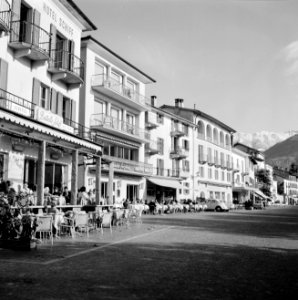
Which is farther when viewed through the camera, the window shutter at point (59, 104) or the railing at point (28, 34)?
the window shutter at point (59, 104)

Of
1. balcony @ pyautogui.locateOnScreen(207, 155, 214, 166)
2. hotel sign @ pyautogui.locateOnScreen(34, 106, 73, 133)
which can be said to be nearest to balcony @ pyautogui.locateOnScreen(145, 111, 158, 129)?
balcony @ pyautogui.locateOnScreen(207, 155, 214, 166)

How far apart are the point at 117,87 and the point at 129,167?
6682 millimetres

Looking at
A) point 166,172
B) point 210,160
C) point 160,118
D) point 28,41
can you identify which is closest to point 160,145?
point 160,118

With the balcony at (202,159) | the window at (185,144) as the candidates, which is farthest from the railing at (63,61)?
the balcony at (202,159)

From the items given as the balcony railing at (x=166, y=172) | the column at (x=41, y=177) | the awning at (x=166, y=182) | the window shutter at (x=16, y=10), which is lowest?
the column at (x=41, y=177)

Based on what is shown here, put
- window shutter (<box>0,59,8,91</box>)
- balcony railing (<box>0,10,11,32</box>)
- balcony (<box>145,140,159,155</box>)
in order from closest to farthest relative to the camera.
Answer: balcony railing (<box>0,10,11,32</box>) < window shutter (<box>0,59,8,91</box>) < balcony (<box>145,140,159,155</box>)

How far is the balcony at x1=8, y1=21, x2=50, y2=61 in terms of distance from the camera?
1702 cm

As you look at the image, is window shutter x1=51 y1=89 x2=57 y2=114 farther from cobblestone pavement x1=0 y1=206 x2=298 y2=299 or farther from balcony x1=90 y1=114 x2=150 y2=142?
cobblestone pavement x1=0 y1=206 x2=298 y2=299

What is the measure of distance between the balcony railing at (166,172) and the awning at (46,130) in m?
21.3

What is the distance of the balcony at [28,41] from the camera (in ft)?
55.8

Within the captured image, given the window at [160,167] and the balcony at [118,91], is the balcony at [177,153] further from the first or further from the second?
the balcony at [118,91]

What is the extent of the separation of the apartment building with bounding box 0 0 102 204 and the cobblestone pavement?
202 inches

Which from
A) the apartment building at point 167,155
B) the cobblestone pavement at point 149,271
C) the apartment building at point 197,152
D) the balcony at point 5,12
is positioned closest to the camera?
the cobblestone pavement at point 149,271

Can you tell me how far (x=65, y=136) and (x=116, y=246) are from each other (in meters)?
6.35
